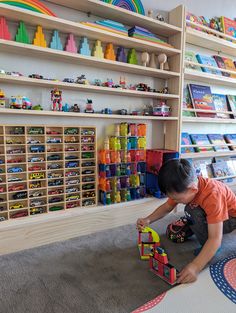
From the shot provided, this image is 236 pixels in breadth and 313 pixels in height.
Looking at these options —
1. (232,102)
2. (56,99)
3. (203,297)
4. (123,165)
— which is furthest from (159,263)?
(232,102)

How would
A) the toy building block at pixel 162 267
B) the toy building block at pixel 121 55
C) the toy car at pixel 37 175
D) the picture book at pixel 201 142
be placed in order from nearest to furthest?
the toy building block at pixel 162 267, the toy car at pixel 37 175, the toy building block at pixel 121 55, the picture book at pixel 201 142

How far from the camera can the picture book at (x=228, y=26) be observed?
2.03 meters

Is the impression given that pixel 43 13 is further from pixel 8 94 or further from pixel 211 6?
pixel 211 6

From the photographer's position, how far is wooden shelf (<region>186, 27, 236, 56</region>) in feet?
5.82

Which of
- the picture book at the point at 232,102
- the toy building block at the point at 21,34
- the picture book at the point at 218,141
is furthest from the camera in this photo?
the picture book at the point at 232,102

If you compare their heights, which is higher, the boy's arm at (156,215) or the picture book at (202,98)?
the picture book at (202,98)

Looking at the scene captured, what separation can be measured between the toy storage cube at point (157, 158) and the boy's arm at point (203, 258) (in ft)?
2.57

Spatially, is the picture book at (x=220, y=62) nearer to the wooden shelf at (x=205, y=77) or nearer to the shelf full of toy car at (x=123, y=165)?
the wooden shelf at (x=205, y=77)

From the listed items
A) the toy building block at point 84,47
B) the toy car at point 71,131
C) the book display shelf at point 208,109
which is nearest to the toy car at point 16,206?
the toy car at point 71,131

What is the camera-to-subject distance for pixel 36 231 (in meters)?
1.24

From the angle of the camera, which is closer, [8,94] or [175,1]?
[8,94]

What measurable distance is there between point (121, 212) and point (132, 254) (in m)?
0.37

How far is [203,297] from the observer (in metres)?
0.72

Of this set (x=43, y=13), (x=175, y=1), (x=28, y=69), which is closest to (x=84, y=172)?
(x=28, y=69)
